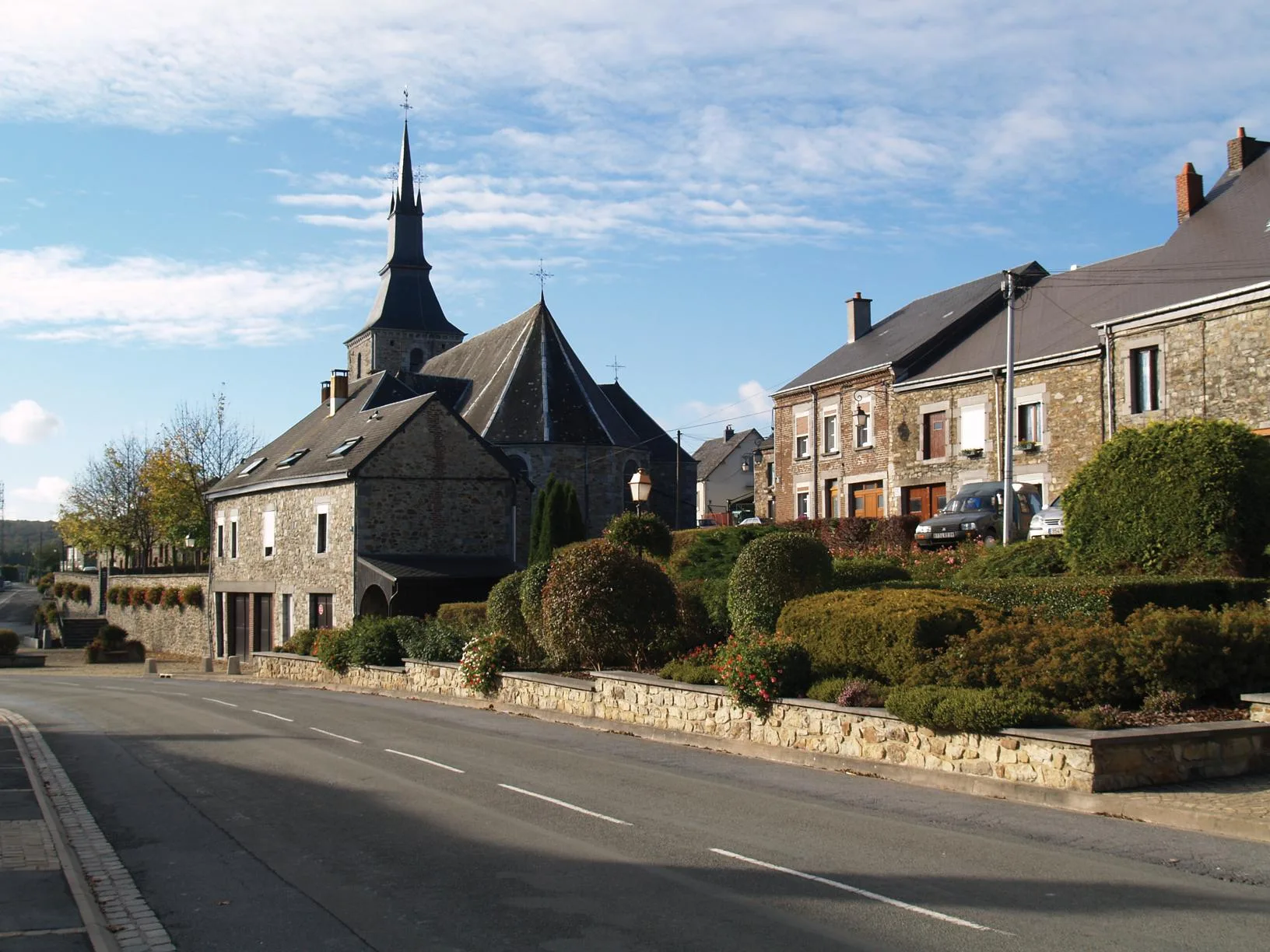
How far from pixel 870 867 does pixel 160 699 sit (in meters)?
23.0

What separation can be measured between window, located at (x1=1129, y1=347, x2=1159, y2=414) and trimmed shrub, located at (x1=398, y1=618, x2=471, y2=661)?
1738cm

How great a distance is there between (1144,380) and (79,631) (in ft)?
194

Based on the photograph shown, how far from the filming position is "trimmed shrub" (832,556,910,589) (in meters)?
20.3

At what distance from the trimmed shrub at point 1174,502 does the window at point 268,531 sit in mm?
32019

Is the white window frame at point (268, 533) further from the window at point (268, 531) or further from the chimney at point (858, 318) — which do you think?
the chimney at point (858, 318)

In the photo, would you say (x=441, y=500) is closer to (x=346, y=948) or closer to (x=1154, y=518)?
(x=1154, y=518)

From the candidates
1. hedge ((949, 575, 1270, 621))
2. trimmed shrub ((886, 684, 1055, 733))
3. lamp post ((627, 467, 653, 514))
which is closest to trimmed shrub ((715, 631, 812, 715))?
trimmed shrub ((886, 684, 1055, 733))

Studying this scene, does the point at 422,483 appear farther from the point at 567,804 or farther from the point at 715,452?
the point at 715,452

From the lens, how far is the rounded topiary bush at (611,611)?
21234mm

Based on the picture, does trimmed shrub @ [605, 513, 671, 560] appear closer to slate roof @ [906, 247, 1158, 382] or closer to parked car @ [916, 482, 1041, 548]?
parked car @ [916, 482, 1041, 548]

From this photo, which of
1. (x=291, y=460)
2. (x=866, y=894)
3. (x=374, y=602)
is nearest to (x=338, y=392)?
(x=291, y=460)

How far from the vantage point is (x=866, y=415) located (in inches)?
1590

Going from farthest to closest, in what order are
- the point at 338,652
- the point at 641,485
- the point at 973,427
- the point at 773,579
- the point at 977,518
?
the point at 973,427 < the point at 338,652 < the point at 977,518 < the point at 641,485 < the point at 773,579

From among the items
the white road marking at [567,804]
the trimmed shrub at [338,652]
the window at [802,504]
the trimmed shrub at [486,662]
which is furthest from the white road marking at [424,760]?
the window at [802,504]
